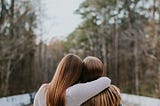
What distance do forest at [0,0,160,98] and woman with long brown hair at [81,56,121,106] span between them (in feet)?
59.3

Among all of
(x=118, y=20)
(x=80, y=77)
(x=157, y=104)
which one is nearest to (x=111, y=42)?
(x=118, y=20)

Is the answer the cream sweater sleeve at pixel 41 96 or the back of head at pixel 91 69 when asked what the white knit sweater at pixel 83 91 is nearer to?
the back of head at pixel 91 69

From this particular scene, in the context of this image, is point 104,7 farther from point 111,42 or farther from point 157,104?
point 157,104

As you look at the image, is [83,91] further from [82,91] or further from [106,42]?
[106,42]

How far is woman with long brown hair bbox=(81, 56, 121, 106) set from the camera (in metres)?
2.77

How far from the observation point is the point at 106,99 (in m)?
2.78

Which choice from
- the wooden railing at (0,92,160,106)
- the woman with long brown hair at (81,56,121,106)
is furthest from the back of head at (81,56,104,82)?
the wooden railing at (0,92,160,106)

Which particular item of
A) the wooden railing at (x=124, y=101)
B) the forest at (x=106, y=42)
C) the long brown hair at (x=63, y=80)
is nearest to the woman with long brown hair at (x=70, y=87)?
the long brown hair at (x=63, y=80)

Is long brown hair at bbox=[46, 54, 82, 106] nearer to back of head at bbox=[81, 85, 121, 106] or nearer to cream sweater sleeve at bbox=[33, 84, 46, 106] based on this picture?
cream sweater sleeve at bbox=[33, 84, 46, 106]

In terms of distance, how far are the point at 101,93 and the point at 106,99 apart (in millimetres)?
58

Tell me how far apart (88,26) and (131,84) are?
719 cm

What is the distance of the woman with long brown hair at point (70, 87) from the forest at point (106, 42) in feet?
59.3

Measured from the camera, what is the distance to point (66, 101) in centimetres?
276

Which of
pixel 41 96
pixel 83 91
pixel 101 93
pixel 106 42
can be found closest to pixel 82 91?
pixel 83 91
